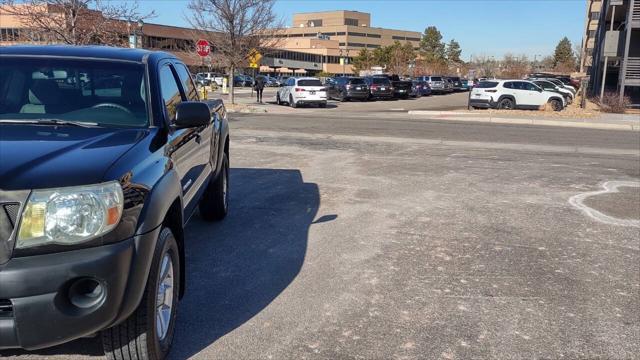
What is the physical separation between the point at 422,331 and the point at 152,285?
182 centimetres

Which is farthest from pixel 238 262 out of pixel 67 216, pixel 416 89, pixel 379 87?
pixel 416 89

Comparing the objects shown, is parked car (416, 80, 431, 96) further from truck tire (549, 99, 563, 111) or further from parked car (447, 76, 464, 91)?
truck tire (549, 99, 563, 111)

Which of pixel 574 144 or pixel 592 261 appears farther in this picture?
pixel 574 144

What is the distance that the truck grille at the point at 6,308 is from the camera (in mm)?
2406

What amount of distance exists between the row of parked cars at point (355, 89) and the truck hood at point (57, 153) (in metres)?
27.6

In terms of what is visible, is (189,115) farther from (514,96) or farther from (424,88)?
(424,88)

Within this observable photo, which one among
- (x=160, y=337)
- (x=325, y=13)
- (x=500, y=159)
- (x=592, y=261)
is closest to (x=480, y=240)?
(x=592, y=261)

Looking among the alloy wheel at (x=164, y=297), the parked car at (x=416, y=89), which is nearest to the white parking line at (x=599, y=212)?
the alloy wheel at (x=164, y=297)

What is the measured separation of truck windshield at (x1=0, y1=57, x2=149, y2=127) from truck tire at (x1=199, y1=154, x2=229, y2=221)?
210 centimetres

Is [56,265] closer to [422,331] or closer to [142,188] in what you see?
[142,188]

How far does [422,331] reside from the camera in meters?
3.72

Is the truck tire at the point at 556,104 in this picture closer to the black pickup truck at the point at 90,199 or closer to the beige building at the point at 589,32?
the black pickup truck at the point at 90,199

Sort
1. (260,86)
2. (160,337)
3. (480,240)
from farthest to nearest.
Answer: (260,86)
(480,240)
(160,337)

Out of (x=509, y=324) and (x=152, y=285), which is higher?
(x=152, y=285)
